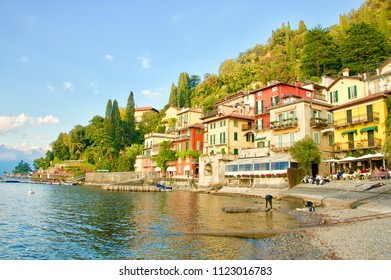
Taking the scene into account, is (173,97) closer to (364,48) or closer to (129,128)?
(129,128)

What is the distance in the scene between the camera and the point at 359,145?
35.1m

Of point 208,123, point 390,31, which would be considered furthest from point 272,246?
point 390,31

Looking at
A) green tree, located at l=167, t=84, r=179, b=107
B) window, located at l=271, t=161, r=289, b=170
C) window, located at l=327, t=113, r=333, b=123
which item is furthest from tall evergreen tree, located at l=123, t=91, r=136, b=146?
window, located at l=327, t=113, r=333, b=123

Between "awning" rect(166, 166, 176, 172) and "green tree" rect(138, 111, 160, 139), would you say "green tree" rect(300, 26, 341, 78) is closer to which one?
"awning" rect(166, 166, 176, 172)

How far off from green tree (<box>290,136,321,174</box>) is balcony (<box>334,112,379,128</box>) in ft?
12.8

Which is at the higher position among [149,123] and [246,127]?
[149,123]

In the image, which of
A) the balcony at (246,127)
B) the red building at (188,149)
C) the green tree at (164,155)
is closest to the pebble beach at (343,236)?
the balcony at (246,127)

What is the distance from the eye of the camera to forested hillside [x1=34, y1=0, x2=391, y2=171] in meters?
53.2

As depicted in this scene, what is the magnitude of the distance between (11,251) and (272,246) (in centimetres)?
1167

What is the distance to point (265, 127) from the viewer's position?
4862 centimetres

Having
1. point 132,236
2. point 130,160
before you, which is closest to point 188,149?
point 130,160

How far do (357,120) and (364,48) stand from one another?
23190 millimetres

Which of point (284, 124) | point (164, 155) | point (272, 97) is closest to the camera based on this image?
point (284, 124)

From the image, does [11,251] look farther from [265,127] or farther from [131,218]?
[265,127]
